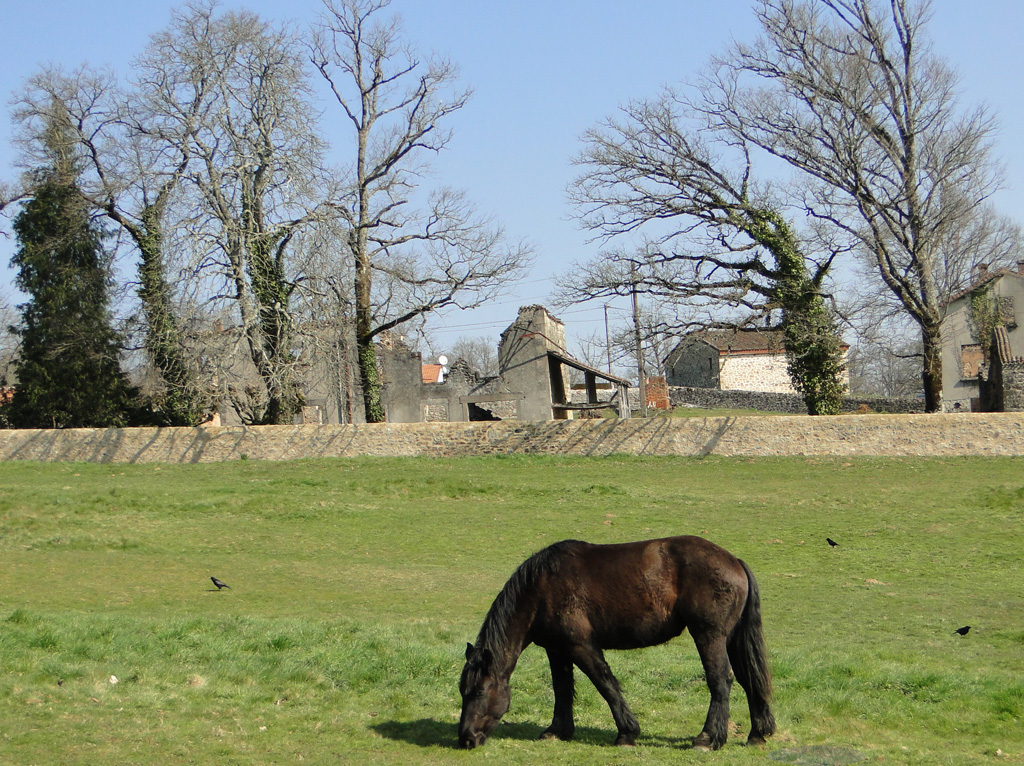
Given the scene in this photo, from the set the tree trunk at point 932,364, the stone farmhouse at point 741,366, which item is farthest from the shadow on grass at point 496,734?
the stone farmhouse at point 741,366

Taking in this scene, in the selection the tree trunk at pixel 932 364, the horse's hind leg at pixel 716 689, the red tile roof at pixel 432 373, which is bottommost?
the horse's hind leg at pixel 716 689

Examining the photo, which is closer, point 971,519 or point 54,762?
point 54,762

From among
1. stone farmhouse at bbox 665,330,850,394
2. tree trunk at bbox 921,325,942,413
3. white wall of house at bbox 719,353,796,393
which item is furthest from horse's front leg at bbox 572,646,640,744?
white wall of house at bbox 719,353,796,393

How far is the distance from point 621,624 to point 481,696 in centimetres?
112

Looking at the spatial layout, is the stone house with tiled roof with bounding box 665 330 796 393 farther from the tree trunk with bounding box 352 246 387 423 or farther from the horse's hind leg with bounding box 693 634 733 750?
the horse's hind leg with bounding box 693 634 733 750

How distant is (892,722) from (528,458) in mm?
21397

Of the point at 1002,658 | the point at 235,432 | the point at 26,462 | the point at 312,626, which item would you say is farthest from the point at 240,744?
the point at 26,462

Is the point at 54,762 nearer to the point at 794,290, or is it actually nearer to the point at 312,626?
the point at 312,626

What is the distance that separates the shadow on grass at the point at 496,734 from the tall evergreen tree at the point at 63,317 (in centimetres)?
3534

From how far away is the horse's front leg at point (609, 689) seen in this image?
22.3ft

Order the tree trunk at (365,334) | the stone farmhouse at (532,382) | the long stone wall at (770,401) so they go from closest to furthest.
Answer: the tree trunk at (365,334) < the stone farmhouse at (532,382) < the long stone wall at (770,401)

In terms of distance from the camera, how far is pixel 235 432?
30266mm

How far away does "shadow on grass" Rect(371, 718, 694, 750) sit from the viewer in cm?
685

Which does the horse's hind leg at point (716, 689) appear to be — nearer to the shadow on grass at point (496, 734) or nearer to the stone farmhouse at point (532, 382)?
the shadow on grass at point (496, 734)
